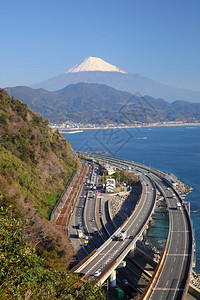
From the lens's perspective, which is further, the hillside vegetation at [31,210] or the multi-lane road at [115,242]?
the multi-lane road at [115,242]

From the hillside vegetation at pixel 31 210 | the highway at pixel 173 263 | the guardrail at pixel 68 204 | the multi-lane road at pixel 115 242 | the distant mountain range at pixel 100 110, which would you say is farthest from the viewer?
the distant mountain range at pixel 100 110

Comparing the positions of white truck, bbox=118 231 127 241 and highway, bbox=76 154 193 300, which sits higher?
white truck, bbox=118 231 127 241

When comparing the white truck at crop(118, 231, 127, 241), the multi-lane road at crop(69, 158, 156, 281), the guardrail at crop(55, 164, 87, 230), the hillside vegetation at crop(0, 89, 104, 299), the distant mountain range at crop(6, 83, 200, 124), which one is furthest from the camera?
the distant mountain range at crop(6, 83, 200, 124)

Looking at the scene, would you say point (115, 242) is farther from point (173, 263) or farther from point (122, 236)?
point (173, 263)

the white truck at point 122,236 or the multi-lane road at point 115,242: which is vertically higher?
the white truck at point 122,236

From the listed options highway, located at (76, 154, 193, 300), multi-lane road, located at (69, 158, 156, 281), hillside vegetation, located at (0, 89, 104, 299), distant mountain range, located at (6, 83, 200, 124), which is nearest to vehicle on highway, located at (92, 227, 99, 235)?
multi-lane road, located at (69, 158, 156, 281)

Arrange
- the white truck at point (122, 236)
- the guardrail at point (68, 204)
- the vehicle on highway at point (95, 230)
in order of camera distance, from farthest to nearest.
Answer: the guardrail at point (68, 204) → the vehicle on highway at point (95, 230) → the white truck at point (122, 236)

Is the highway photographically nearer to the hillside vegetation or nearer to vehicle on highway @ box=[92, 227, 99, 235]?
vehicle on highway @ box=[92, 227, 99, 235]

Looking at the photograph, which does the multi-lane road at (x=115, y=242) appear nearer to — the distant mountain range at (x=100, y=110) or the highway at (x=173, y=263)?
the highway at (x=173, y=263)

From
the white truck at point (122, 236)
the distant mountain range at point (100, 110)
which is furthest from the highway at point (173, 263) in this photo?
the distant mountain range at point (100, 110)

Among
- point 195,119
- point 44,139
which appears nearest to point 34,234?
point 44,139
